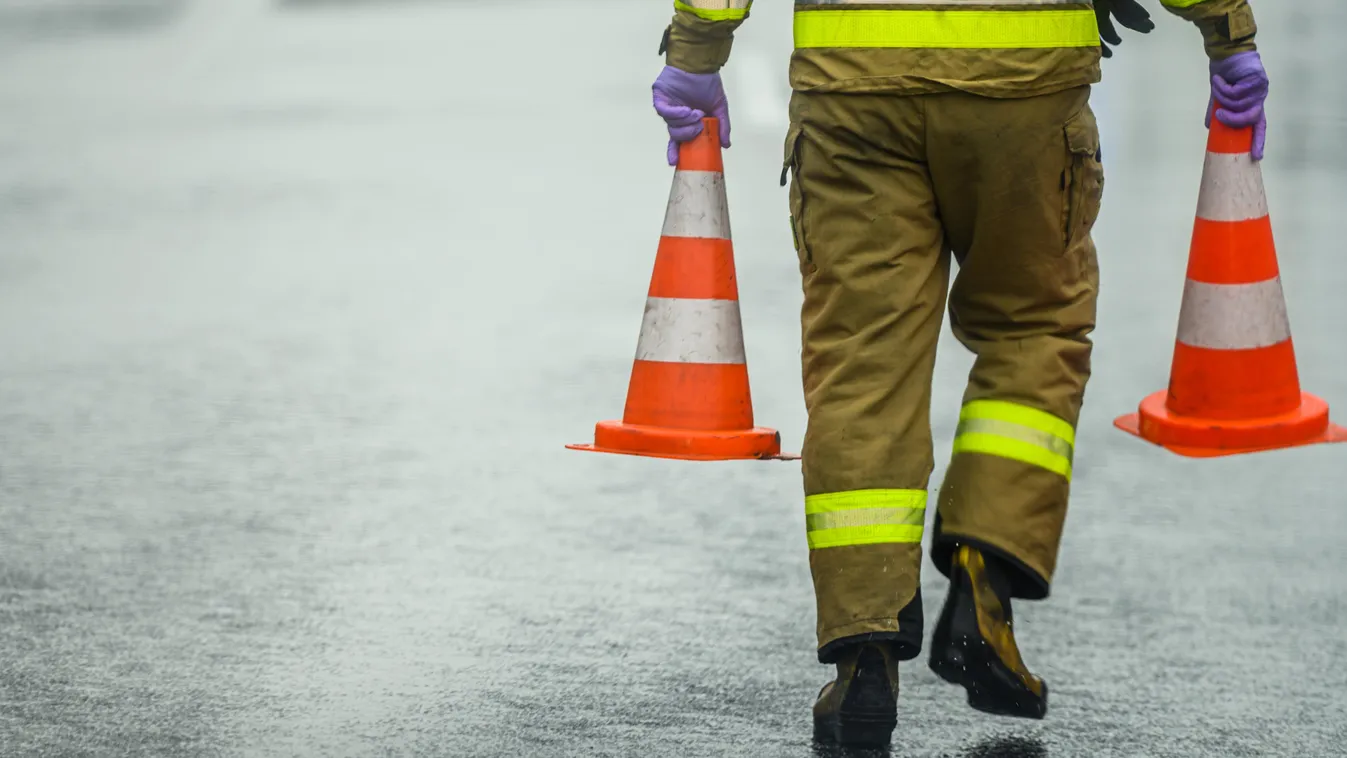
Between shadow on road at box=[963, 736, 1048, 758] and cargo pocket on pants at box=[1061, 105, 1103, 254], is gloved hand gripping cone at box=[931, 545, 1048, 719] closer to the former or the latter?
shadow on road at box=[963, 736, 1048, 758]

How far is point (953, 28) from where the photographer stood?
4258 millimetres

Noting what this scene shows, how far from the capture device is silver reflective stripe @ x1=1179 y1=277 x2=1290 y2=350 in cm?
Result: 557

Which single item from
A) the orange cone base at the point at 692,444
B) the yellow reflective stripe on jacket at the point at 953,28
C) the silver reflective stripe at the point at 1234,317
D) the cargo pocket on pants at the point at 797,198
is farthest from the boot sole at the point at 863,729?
the silver reflective stripe at the point at 1234,317

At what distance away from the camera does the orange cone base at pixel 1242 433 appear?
5.54 metres

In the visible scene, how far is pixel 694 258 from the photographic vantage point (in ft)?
18.4

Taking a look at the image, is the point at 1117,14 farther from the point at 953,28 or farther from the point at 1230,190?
the point at 1230,190

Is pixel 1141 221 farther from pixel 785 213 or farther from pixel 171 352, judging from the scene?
pixel 171 352

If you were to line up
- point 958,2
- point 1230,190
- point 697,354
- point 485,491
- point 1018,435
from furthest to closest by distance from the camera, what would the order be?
point 485,491 → point 697,354 → point 1230,190 → point 1018,435 → point 958,2

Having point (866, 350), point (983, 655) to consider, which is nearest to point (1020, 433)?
point (866, 350)

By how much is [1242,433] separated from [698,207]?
129 centimetres

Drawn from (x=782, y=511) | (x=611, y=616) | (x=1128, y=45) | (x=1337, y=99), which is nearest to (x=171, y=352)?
(x=782, y=511)

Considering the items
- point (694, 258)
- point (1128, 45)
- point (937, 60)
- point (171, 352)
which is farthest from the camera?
point (1128, 45)

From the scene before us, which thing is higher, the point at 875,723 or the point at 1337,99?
the point at 875,723

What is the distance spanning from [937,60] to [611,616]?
1488 millimetres
